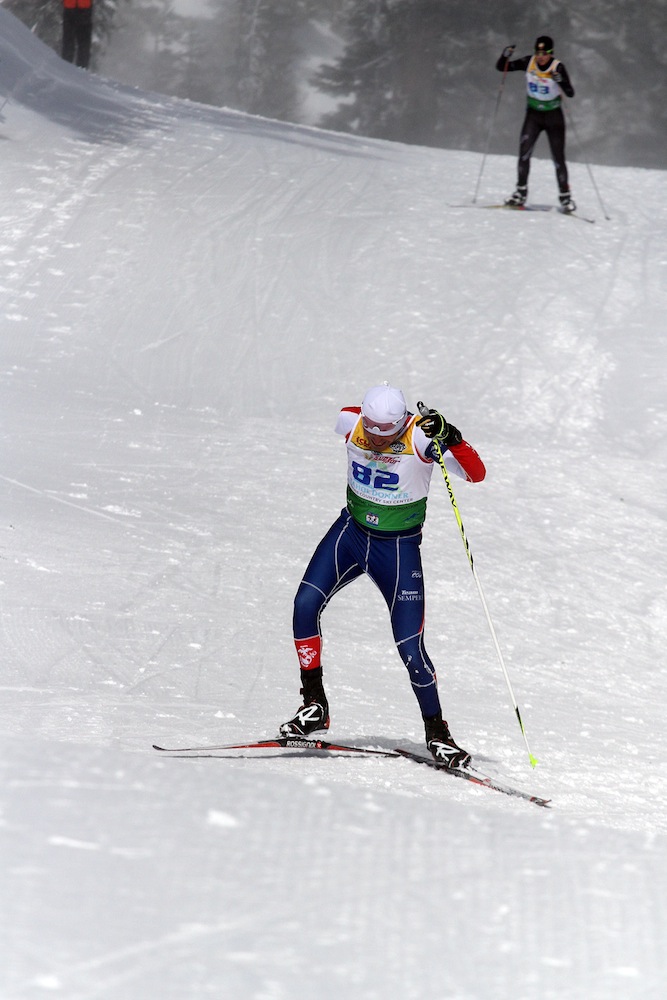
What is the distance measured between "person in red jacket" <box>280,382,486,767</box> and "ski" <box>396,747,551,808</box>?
0.13ft

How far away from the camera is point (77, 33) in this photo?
2023 centimetres

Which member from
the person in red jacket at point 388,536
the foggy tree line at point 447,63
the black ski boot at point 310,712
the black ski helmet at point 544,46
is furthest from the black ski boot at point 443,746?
the foggy tree line at point 447,63

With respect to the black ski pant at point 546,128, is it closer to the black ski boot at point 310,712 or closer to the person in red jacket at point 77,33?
the black ski boot at point 310,712

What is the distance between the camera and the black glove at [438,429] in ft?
15.9

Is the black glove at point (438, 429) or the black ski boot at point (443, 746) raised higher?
the black glove at point (438, 429)

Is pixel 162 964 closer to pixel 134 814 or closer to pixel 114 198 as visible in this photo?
pixel 134 814

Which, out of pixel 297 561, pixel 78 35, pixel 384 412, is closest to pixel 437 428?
pixel 384 412

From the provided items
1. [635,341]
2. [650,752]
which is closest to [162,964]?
[650,752]

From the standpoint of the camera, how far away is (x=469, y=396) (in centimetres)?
1086

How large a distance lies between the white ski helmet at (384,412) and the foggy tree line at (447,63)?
103 ft

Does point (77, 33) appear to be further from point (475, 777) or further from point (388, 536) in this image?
point (475, 777)

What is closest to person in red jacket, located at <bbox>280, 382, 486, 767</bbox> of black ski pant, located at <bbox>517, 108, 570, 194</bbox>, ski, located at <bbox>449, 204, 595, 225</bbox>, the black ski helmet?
black ski pant, located at <bbox>517, 108, 570, 194</bbox>

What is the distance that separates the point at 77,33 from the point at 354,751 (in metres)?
18.0

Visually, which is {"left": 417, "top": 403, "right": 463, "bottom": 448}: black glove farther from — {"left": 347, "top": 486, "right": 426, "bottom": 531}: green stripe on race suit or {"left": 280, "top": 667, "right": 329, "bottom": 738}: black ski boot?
{"left": 280, "top": 667, "right": 329, "bottom": 738}: black ski boot
